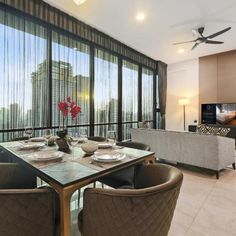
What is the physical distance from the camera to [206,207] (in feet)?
A: 7.00

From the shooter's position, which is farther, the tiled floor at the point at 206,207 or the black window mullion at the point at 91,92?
the black window mullion at the point at 91,92

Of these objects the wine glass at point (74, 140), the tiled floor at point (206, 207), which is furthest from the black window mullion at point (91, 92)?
the tiled floor at point (206, 207)

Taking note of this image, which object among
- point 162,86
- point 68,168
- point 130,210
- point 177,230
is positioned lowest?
point 177,230

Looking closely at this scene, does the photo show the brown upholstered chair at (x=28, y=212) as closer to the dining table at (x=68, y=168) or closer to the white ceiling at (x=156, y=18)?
the dining table at (x=68, y=168)

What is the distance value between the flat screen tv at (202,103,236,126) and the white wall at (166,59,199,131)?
424 millimetres

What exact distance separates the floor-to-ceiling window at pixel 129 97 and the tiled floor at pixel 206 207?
8.60ft

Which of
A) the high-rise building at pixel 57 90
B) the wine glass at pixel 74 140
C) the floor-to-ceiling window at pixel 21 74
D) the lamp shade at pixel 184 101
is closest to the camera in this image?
the wine glass at pixel 74 140

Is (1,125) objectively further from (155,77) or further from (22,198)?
(155,77)

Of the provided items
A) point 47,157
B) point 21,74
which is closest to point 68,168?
point 47,157

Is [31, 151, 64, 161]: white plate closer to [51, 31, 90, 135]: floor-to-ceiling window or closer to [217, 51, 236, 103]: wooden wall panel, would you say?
Result: [51, 31, 90, 135]: floor-to-ceiling window

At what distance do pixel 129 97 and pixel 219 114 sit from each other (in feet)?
9.90

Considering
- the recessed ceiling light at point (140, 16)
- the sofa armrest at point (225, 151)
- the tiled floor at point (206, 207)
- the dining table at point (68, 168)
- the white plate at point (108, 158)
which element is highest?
the recessed ceiling light at point (140, 16)

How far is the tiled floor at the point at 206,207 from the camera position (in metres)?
1.73

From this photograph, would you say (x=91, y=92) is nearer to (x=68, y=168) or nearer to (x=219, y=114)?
(x=68, y=168)
